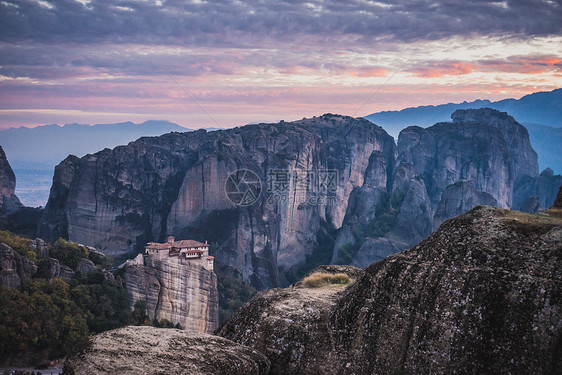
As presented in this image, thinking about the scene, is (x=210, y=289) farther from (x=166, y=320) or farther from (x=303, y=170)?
(x=303, y=170)

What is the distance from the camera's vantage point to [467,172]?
16975 centimetres

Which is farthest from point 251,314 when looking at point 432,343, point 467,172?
point 467,172

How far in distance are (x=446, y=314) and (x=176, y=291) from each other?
69839 millimetres

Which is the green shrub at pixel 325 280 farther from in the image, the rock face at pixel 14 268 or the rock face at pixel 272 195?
the rock face at pixel 272 195

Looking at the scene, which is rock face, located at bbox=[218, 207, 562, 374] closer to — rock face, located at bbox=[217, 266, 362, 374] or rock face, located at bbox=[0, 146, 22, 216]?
rock face, located at bbox=[217, 266, 362, 374]

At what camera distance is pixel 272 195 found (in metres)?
131

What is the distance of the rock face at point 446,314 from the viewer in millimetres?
9023

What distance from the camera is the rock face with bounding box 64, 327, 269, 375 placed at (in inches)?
352

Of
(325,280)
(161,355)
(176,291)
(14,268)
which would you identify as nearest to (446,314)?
(161,355)

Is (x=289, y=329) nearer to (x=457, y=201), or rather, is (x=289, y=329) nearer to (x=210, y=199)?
(x=210, y=199)

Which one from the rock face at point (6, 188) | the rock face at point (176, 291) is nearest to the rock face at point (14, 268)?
the rock face at point (176, 291)

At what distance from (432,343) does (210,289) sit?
73.4 meters

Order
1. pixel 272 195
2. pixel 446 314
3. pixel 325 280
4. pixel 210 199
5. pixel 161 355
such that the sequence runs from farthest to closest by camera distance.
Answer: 1. pixel 272 195
2. pixel 210 199
3. pixel 325 280
4. pixel 446 314
5. pixel 161 355

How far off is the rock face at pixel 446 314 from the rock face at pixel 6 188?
12446cm
